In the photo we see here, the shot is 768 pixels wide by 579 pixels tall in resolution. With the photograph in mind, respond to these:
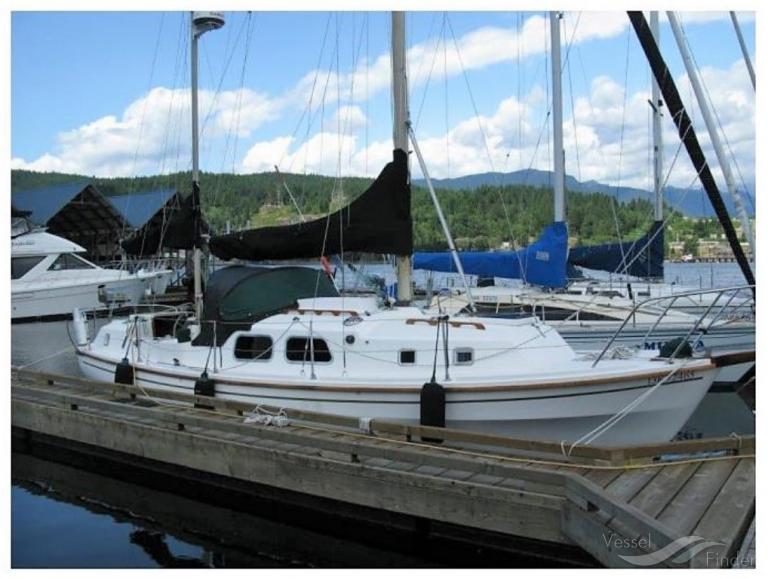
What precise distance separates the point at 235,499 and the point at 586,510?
4.84 metres

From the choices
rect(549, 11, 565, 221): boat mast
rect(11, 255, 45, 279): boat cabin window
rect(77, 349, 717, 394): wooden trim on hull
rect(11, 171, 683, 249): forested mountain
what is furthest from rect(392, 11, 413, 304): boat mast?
rect(11, 255, 45, 279): boat cabin window

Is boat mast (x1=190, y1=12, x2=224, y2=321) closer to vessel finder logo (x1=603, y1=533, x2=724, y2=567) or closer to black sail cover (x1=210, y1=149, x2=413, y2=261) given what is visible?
black sail cover (x1=210, y1=149, x2=413, y2=261)

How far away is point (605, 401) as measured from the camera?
829 cm

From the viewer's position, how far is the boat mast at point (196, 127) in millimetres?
13211

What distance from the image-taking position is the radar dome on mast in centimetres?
1409

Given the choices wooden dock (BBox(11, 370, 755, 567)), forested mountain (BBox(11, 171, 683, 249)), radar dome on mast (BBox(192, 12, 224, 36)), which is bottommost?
wooden dock (BBox(11, 370, 755, 567))

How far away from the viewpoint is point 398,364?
9078 millimetres

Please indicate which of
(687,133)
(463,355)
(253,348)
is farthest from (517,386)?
(687,133)

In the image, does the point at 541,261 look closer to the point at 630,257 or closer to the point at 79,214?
the point at 630,257

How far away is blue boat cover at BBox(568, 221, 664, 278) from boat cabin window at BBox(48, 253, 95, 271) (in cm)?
2473

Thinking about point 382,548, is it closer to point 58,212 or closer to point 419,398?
point 419,398

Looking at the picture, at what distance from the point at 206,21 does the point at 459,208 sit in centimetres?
1660
